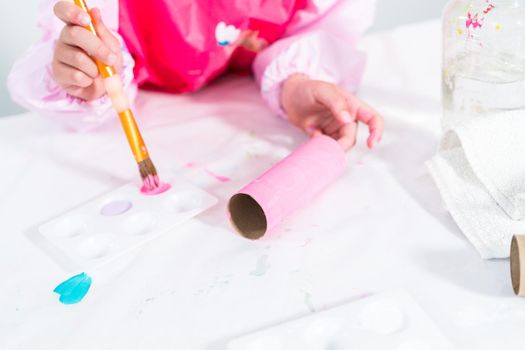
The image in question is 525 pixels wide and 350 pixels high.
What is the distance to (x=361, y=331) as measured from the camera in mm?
310

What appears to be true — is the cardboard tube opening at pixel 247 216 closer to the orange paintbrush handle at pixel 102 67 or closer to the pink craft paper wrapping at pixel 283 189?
the pink craft paper wrapping at pixel 283 189

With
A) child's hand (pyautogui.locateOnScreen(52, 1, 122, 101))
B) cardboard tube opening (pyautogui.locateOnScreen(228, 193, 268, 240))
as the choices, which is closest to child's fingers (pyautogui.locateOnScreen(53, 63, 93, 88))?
child's hand (pyautogui.locateOnScreen(52, 1, 122, 101))

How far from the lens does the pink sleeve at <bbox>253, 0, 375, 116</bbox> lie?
1.89ft

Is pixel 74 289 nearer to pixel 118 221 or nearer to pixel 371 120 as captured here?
pixel 118 221

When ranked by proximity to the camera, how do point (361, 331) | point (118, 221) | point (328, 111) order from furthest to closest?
point (328, 111), point (118, 221), point (361, 331)

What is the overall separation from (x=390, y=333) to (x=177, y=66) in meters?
0.36

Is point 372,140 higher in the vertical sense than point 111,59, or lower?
lower

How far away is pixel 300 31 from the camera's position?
24.7 inches

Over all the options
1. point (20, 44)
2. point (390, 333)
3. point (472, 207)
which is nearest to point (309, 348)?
point (390, 333)

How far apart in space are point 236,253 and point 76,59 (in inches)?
7.2

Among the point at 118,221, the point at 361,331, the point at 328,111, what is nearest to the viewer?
the point at 361,331

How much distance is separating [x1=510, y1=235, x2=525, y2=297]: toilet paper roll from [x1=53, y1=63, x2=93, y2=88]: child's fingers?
31 centimetres

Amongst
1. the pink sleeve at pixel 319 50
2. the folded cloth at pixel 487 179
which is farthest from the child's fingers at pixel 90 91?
the folded cloth at pixel 487 179

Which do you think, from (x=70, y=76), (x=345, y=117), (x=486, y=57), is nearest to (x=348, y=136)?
(x=345, y=117)
